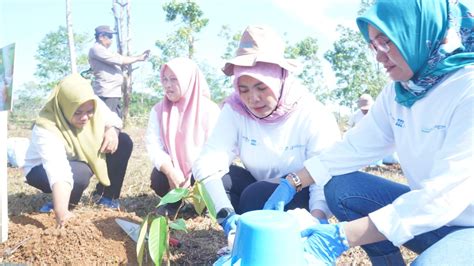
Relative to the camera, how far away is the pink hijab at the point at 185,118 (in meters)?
2.90

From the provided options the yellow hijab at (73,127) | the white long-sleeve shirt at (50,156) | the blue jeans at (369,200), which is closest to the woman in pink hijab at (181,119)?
the yellow hijab at (73,127)

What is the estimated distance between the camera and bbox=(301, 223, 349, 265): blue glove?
4.33 feet

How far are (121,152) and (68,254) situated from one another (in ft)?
3.79

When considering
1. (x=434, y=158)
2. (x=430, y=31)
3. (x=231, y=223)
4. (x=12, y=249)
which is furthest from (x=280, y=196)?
(x=12, y=249)

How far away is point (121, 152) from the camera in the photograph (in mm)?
2938

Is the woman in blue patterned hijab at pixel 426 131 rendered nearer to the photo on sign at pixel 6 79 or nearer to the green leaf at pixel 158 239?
the green leaf at pixel 158 239

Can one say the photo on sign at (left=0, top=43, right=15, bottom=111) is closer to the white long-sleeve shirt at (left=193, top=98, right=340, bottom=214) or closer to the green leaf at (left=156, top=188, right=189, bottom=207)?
the white long-sleeve shirt at (left=193, top=98, right=340, bottom=214)

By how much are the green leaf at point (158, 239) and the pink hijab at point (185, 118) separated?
4.46ft

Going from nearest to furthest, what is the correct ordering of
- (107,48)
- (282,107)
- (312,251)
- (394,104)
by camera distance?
(312,251), (394,104), (282,107), (107,48)

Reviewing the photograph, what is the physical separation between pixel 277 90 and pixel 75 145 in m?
1.39

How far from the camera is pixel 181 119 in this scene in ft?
9.76

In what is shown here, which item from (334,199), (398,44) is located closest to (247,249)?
(334,199)

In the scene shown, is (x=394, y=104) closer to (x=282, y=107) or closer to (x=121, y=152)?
(x=282, y=107)

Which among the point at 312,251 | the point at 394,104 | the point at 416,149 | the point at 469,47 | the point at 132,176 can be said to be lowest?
the point at 132,176
